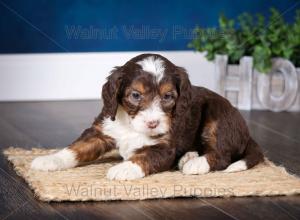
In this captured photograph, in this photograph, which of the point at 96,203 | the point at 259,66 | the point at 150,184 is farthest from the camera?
the point at 259,66

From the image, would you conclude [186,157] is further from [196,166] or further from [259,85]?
[259,85]

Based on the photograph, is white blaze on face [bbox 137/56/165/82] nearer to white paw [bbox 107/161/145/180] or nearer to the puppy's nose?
the puppy's nose

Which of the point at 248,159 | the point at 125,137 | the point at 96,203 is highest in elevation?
the point at 125,137

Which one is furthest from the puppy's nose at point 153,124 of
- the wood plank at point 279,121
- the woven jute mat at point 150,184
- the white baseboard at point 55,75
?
the white baseboard at point 55,75

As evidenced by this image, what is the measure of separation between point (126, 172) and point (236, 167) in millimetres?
629

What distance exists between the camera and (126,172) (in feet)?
10.2

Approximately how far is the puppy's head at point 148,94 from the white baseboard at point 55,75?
2221 millimetres

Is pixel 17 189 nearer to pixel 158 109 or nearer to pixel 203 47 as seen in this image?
pixel 158 109

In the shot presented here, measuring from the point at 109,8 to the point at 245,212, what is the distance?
3094 mm

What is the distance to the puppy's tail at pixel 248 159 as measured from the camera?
3.39m

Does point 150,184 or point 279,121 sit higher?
point 279,121

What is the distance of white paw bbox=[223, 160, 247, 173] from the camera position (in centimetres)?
338

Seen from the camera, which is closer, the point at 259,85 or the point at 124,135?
the point at 124,135

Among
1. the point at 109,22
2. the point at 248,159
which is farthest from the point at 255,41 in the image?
the point at 248,159
